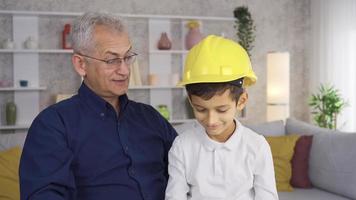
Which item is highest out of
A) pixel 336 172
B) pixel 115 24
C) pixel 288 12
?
pixel 288 12

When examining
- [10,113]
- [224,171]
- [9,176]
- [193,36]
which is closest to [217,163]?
[224,171]

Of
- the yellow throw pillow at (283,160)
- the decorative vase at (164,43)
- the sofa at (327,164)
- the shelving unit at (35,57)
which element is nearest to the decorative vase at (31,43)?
the shelving unit at (35,57)

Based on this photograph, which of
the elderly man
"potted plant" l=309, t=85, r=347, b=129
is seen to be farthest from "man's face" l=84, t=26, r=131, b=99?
"potted plant" l=309, t=85, r=347, b=129

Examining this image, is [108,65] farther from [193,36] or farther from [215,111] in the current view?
[193,36]

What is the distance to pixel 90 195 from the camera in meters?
1.74

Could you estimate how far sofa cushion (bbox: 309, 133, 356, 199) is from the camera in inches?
126

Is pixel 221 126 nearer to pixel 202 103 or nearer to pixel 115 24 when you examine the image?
pixel 202 103

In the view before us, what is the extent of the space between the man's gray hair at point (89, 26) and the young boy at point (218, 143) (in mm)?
402

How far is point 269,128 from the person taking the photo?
385 cm

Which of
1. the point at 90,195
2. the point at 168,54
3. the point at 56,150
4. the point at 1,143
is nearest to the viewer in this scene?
the point at 56,150

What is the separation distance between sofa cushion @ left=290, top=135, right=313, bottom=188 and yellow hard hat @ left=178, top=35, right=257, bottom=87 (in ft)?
7.11

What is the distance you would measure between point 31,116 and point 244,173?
363 cm

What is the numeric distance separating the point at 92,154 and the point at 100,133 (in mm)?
84

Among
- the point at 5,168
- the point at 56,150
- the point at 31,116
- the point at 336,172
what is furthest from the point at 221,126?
the point at 31,116
